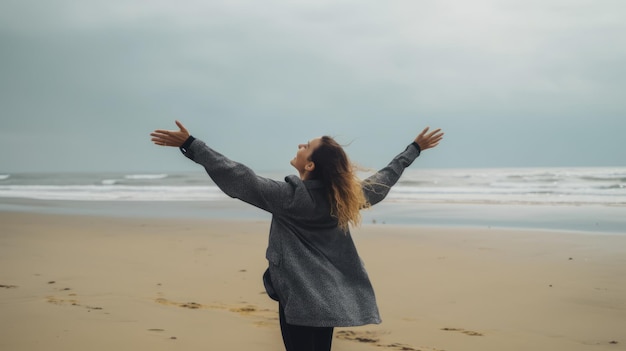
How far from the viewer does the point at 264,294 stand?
6.19 meters

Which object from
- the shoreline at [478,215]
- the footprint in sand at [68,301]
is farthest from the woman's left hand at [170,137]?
the shoreline at [478,215]

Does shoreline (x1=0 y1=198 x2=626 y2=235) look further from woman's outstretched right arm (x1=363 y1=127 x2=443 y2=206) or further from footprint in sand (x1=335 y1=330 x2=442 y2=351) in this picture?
woman's outstretched right arm (x1=363 y1=127 x2=443 y2=206)

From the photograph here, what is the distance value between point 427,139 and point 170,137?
145cm

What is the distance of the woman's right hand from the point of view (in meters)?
3.18

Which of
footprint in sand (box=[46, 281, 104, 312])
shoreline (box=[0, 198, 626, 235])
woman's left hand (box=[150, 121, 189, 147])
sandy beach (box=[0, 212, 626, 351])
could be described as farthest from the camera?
shoreline (box=[0, 198, 626, 235])

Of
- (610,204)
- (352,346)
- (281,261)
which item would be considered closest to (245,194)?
(281,261)

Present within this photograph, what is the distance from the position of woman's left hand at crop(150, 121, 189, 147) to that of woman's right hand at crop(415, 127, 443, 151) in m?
1.33

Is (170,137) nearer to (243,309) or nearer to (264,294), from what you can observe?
(243,309)

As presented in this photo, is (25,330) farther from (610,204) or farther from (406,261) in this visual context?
(610,204)

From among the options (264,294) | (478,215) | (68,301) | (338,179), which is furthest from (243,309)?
(478,215)

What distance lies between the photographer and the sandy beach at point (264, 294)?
15.3 ft

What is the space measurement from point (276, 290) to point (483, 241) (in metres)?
8.05

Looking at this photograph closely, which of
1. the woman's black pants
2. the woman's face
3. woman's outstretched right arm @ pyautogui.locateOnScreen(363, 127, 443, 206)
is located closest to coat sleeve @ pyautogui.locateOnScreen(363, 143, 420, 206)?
woman's outstretched right arm @ pyautogui.locateOnScreen(363, 127, 443, 206)

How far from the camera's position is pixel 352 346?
454 cm
